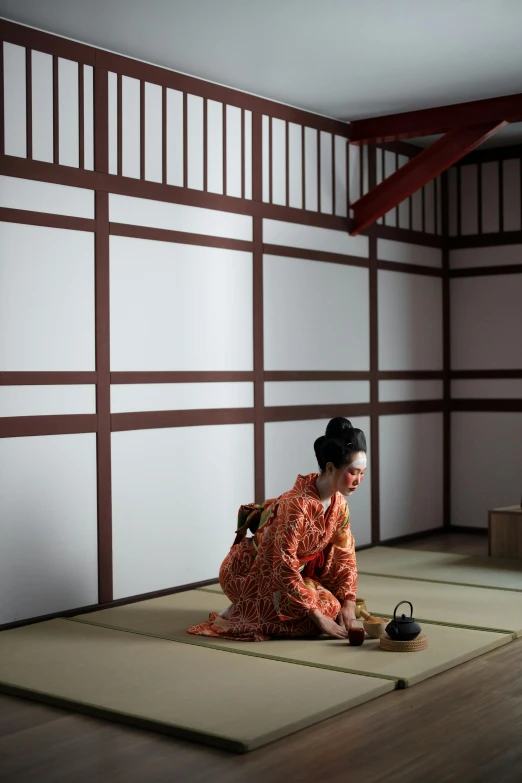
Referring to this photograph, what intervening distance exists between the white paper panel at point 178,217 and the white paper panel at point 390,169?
5.07ft

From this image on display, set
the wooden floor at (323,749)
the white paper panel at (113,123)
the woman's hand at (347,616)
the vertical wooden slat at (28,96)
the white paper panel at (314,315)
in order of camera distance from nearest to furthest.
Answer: the wooden floor at (323,749)
the woman's hand at (347,616)
the vertical wooden slat at (28,96)
the white paper panel at (113,123)
the white paper panel at (314,315)

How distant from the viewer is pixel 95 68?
16.2 ft

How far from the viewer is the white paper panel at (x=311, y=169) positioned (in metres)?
6.30

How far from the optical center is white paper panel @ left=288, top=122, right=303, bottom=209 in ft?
20.2

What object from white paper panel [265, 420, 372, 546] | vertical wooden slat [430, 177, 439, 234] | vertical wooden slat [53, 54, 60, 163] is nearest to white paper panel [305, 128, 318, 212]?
white paper panel [265, 420, 372, 546]

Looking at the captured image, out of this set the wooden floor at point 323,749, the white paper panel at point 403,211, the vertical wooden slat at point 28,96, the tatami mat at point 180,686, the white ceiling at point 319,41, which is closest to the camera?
the wooden floor at point 323,749

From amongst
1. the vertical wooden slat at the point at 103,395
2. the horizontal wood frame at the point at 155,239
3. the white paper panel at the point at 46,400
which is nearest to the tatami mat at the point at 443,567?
the horizontal wood frame at the point at 155,239

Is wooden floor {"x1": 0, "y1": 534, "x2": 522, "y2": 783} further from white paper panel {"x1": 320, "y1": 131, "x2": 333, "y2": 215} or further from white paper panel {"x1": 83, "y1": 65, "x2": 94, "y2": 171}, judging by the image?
white paper panel {"x1": 320, "y1": 131, "x2": 333, "y2": 215}

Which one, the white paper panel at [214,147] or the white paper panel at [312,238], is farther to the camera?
the white paper panel at [312,238]

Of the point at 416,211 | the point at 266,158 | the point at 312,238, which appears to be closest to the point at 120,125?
the point at 266,158

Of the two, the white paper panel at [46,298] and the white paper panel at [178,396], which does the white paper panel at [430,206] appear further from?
the white paper panel at [46,298]

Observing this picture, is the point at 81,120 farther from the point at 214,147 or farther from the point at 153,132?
A: the point at 214,147

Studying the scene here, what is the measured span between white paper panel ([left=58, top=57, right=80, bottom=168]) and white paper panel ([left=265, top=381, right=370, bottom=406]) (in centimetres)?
186

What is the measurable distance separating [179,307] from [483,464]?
10.3 feet
